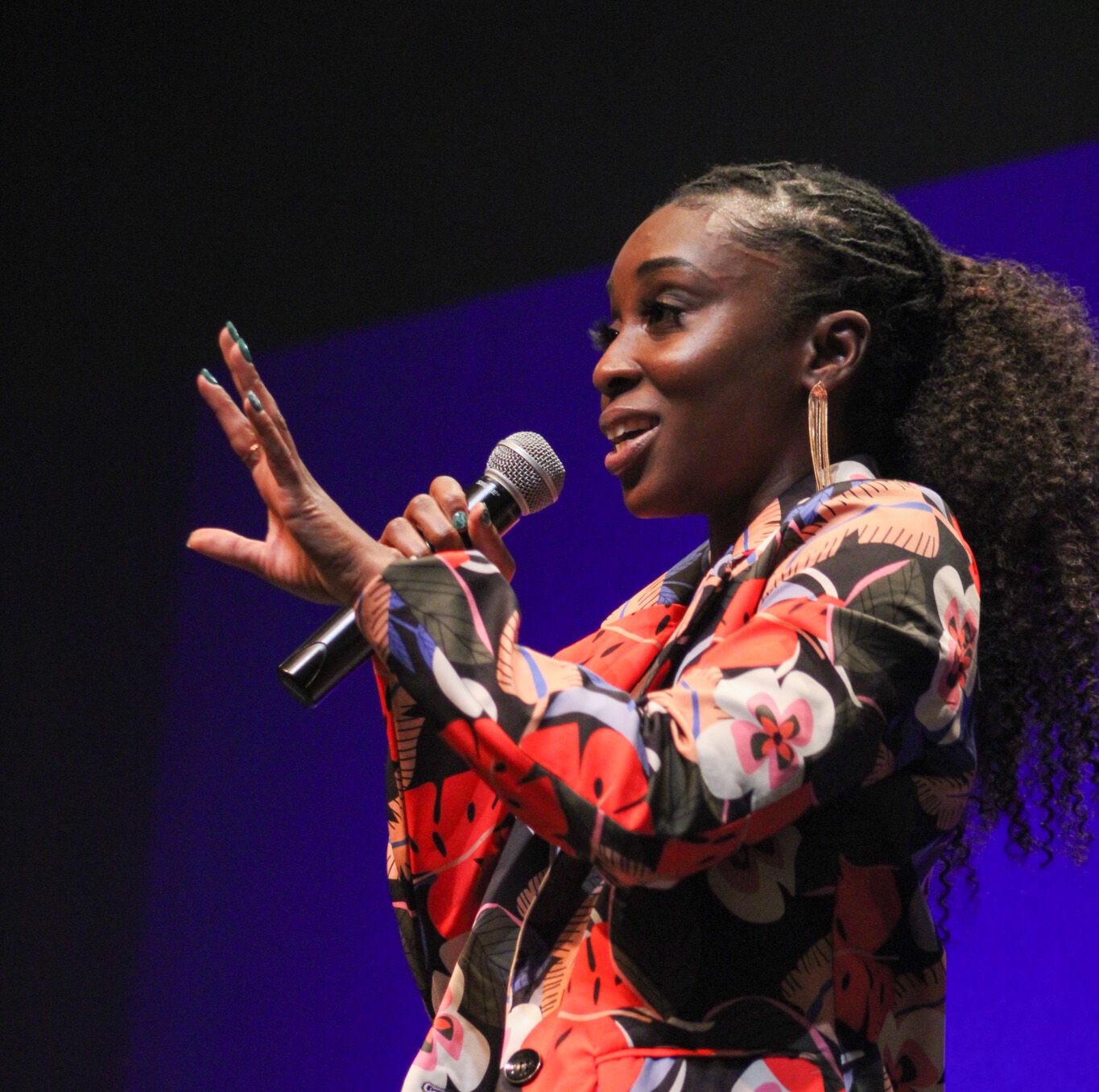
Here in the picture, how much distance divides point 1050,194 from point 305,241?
133 centimetres

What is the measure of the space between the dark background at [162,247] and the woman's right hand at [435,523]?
1.27m

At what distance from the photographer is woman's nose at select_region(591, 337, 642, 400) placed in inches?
46.3

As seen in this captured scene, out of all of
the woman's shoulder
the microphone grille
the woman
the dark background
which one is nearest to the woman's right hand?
the woman

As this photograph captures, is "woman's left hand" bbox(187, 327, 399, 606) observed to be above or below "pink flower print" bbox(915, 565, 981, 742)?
above

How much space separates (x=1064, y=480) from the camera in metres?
1.15

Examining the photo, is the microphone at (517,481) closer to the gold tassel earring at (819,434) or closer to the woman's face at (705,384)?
the woman's face at (705,384)

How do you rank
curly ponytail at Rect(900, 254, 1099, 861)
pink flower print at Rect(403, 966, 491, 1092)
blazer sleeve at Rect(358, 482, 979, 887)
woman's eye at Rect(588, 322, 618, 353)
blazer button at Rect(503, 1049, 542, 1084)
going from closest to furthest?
blazer sleeve at Rect(358, 482, 979, 887) < blazer button at Rect(503, 1049, 542, 1084) < pink flower print at Rect(403, 966, 491, 1092) < curly ponytail at Rect(900, 254, 1099, 861) < woman's eye at Rect(588, 322, 618, 353)

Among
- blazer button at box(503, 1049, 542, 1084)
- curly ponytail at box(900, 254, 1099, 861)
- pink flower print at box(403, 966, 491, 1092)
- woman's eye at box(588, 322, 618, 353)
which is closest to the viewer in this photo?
blazer button at box(503, 1049, 542, 1084)

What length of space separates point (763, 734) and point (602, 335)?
616 millimetres

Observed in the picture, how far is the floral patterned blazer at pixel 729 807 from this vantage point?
79cm

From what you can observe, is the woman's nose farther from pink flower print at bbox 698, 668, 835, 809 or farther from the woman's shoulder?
pink flower print at bbox 698, 668, 835, 809

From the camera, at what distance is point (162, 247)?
105 inches

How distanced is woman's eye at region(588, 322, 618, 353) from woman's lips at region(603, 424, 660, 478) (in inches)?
5.4

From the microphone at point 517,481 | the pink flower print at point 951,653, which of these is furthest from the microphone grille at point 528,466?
the pink flower print at point 951,653
